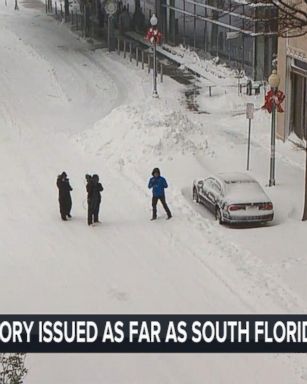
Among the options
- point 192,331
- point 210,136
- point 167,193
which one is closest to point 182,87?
point 210,136

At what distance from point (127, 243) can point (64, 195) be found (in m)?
2.38

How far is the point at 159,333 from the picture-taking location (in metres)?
16.0

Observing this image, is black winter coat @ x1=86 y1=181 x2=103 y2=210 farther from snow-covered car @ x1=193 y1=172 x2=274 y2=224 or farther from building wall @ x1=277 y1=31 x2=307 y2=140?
building wall @ x1=277 y1=31 x2=307 y2=140

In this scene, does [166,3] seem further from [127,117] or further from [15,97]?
[127,117]

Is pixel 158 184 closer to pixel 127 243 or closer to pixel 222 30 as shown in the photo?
pixel 127 243

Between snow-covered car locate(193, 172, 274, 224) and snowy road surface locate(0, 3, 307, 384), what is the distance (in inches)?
14.4

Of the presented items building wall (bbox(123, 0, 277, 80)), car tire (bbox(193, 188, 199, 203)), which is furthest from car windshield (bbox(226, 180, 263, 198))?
building wall (bbox(123, 0, 277, 80))

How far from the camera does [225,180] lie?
75.7ft

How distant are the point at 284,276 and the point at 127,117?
507 inches

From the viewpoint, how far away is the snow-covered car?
22062 millimetres

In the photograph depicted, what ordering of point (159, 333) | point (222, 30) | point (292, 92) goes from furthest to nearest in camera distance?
point (222, 30)
point (292, 92)
point (159, 333)

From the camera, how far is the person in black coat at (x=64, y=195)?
2242 cm

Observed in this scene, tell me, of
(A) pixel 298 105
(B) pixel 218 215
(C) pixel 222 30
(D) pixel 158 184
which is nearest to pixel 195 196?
(B) pixel 218 215

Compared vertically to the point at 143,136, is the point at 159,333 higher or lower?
lower
